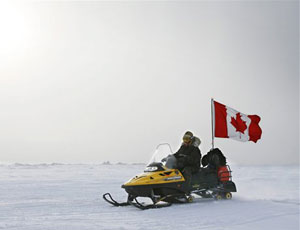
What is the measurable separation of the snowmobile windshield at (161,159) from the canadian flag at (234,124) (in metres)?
1.84

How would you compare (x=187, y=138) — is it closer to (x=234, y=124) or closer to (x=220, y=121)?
(x=220, y=121)

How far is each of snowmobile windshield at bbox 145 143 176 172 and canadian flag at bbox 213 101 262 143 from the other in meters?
1.84

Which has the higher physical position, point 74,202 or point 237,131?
point 237,131

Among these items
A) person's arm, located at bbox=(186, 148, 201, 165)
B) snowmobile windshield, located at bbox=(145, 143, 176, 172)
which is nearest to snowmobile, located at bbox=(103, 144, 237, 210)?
snowmobile windshield, located at bbox=(145, 143, 176, 172)

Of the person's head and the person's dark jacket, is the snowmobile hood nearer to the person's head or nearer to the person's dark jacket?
the person's dark jacket

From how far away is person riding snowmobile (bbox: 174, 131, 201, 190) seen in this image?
7901 mm

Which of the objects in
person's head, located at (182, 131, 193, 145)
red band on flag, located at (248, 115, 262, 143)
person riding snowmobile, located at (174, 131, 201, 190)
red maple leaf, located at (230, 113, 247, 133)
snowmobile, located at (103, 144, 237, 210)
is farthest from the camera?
red band on flag, located at (248, 115, 262, 143)

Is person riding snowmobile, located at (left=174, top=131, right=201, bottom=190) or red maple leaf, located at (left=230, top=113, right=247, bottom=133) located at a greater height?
red maple leaf, located at (left=230, top=113, right=247, bottom=133)

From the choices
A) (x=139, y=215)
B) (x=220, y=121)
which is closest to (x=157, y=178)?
(x=139, y=215)

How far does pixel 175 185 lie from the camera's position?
24.8 ft

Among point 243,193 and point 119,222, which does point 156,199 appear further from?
point 243,193

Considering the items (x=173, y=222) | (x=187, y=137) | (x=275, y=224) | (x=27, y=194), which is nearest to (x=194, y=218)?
(x=173, y=222)

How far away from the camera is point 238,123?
9531 mm

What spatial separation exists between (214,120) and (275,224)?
160 inches
